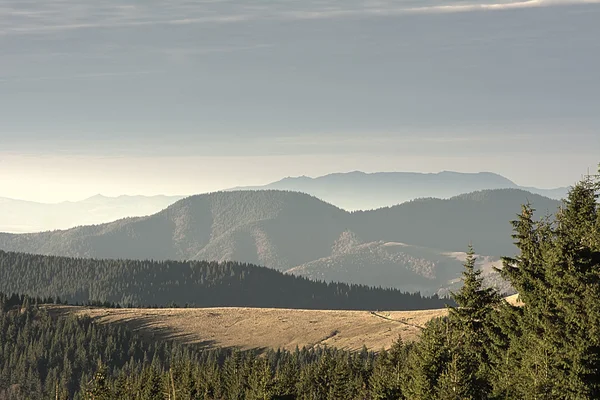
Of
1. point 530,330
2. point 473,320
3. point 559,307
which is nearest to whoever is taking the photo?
point 559,307

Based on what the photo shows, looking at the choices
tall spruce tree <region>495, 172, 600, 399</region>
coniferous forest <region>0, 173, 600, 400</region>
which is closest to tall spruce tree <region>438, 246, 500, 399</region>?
coniferous forest <region>0, 173, 600, 400</region>

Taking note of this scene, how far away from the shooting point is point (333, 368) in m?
97.1

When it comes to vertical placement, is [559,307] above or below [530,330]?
above

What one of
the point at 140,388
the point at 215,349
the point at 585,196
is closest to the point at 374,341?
the point at 215,349

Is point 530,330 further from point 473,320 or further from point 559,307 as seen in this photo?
point 473,320

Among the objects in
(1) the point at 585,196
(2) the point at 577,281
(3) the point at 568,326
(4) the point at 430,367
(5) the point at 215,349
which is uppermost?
(1) the point at 585,196

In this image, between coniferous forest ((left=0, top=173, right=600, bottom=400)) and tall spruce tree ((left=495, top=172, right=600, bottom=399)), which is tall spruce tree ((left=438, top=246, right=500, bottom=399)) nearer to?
coniferous forest ((left=0, top=173, right=600, bottom=400))

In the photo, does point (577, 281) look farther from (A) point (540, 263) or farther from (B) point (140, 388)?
(B) point (140, 388)

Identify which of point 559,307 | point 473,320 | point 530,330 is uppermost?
point 559,307

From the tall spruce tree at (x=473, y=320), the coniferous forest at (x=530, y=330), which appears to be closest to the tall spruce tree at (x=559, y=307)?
the coniferous forest at (x=530, y=330)

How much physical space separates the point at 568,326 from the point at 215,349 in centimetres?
15867

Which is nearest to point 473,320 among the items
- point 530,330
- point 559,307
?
point 530,330

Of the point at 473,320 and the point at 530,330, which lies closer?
the point at 530,330

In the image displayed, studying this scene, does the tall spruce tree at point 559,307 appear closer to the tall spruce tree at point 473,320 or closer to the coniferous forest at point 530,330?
the coniferous forest at point 530,330
